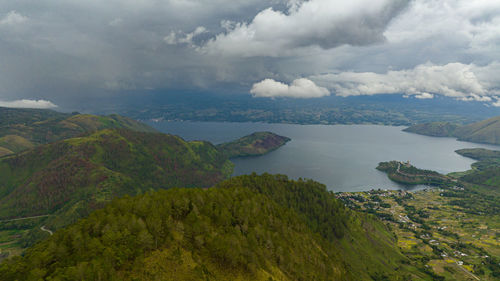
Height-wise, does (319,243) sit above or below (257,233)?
below

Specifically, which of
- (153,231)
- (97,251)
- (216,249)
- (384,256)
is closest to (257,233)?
(216,249)

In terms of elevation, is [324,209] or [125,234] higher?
[125,234]

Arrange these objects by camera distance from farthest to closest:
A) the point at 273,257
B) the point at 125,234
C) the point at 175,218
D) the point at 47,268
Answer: the point at 273,257 < the point at 175,218 < the point at 125,234 < the point at 47,268

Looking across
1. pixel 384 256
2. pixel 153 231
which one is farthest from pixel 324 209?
pixel 153 231

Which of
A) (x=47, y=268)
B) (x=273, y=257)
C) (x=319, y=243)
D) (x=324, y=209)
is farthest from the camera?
(x=324, y=209)

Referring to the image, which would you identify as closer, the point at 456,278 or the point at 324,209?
the point at 456,278

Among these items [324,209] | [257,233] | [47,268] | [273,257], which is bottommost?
[324,209]

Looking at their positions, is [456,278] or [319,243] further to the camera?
[456,278]

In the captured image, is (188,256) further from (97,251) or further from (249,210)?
(249,210)

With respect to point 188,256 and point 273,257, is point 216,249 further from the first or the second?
point 273,257
